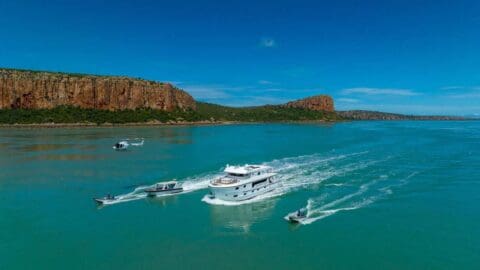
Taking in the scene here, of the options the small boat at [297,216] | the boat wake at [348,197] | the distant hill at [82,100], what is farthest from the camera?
the distant hill at [82,100]

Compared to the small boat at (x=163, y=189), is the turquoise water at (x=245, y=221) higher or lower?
lower

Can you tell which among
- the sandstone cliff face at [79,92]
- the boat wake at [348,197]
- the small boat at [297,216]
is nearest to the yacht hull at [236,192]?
the boat wake at [348,197]

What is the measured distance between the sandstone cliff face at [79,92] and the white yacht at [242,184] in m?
149

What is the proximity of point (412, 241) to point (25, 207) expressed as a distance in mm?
30855

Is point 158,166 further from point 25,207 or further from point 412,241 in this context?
point 412,241

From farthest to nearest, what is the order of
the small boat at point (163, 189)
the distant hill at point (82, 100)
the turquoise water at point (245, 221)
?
the distant hill at point (82, 100) → the small boat at point (163, 189) → the turquoise water at point (245, 221)

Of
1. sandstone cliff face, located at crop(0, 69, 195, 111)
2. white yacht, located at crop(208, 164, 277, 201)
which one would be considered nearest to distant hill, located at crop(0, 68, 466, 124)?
sandstone cliff face, located at crop(0, 69, 195, 111)

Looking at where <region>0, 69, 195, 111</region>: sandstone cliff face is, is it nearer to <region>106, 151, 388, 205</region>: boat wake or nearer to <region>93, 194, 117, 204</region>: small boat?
<region>106, 151, 388, 205</region>: boat wake

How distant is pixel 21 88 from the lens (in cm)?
15425

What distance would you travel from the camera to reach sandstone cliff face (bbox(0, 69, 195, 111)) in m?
154

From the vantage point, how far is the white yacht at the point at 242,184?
107 ft

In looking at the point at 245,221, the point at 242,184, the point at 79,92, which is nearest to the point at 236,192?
the point at 242,184

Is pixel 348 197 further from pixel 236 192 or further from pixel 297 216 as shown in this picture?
pixel 236 192

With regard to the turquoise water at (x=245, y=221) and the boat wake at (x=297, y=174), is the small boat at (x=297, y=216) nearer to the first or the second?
the turquoise water at (x=245, y=221)
